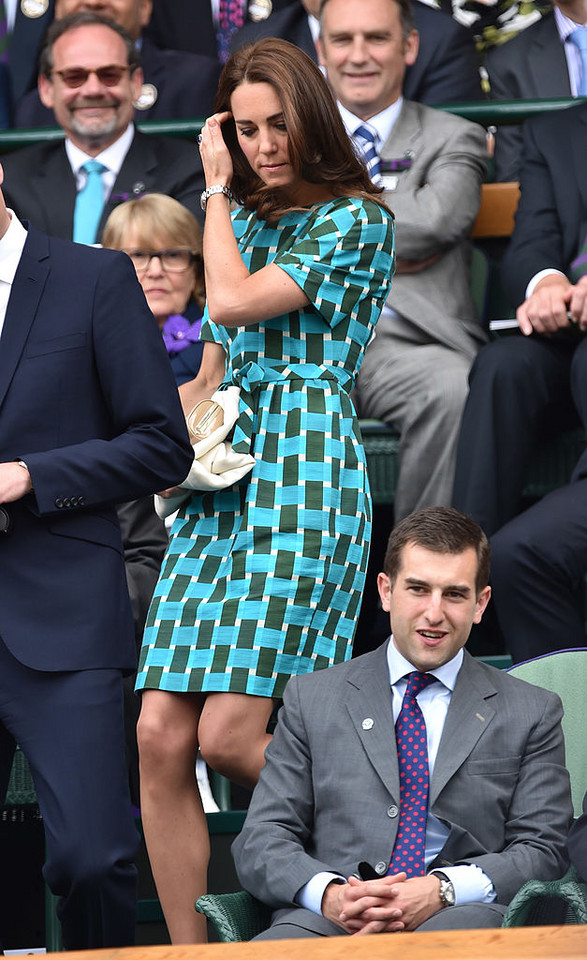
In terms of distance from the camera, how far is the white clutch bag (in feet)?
9.97

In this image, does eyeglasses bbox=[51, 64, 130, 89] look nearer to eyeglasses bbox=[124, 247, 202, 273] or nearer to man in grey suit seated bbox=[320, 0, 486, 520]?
man in grey suit seated bbox=[320, 0, 486, 520]

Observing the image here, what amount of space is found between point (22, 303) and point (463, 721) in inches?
41.2

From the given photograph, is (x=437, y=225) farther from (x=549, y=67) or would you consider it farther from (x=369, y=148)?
(x=549, y=67)

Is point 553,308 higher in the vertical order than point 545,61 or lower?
lower

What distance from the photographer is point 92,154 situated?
486 centimetres

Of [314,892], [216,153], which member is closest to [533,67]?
[216,153]

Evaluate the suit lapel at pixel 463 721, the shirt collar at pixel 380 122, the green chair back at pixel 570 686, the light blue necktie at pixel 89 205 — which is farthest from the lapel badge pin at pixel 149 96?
the suit lapel at pixel 463 721

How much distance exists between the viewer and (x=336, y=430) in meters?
3.08

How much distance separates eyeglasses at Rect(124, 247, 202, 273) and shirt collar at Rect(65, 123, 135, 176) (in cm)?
56

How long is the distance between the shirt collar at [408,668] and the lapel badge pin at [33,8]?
349cm

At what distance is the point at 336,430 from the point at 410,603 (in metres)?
0.38

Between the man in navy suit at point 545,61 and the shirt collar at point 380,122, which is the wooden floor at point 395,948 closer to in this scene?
the shirt collar at point 380,122

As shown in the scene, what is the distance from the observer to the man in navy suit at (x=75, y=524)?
8.60 ft

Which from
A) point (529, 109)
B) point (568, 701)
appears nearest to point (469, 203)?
point (529, 109)
